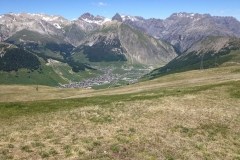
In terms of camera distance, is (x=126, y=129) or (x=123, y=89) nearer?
(x=126, y=129)

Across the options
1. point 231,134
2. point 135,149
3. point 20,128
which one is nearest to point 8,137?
point 20,128

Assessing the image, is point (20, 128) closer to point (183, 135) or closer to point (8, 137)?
point (8, 137)

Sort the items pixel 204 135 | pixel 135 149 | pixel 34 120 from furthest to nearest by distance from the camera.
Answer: pixel 34 120
pixel 204 135
pixel 135 149

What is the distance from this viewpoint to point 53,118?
51.3 m

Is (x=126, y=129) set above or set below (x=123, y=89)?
below

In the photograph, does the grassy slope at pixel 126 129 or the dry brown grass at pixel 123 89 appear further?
the dry brown grass at pixel 123 89

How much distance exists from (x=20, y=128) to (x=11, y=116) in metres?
8.32

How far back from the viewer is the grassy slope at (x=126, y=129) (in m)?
38.2

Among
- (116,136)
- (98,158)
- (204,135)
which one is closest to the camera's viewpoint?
(98,158)

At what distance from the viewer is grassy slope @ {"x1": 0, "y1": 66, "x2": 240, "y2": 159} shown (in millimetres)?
38188

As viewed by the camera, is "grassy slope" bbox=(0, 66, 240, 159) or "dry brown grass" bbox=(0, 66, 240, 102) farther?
"dry brown grass" bbox=(0, 66, 240, 102)

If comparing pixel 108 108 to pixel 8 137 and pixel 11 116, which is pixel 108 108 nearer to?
pixel 11 116

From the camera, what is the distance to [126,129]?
46281 mm

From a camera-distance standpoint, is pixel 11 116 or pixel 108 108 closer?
pixel 11 116
